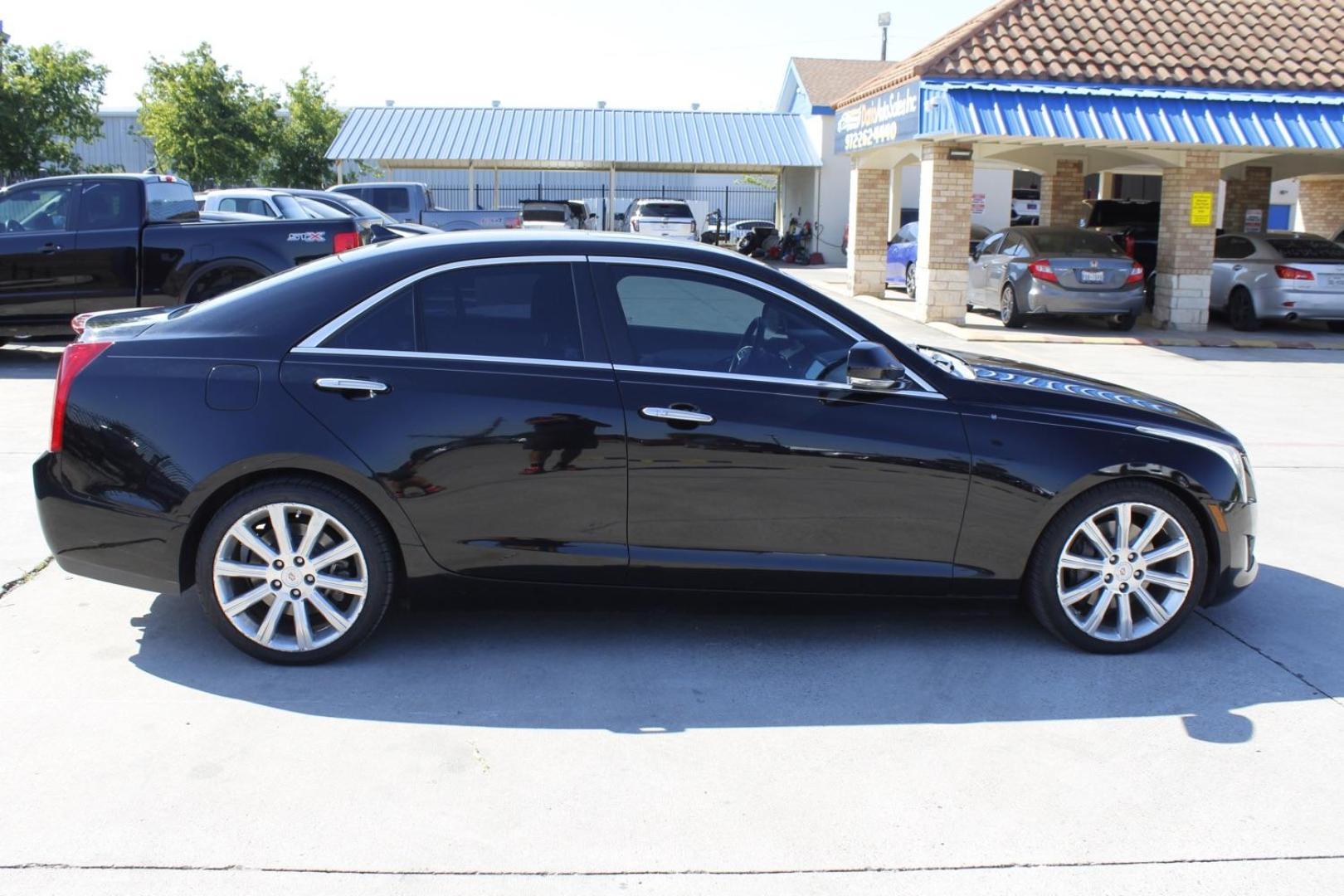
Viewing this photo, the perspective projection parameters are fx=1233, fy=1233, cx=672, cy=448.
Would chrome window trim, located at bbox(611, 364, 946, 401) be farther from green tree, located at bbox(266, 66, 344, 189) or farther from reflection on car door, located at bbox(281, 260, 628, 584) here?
green tree, located at bbox(266, 66, 344, 189)

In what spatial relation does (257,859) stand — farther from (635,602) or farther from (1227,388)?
(1227,388)

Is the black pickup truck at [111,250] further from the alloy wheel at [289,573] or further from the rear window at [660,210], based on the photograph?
the rear window at [660,210]

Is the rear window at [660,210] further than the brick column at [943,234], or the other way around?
the rear window at [660,210]

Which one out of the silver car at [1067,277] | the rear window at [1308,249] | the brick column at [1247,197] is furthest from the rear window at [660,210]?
the rear window at [1308,249]

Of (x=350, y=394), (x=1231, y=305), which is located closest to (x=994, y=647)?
(x=350, y=394)

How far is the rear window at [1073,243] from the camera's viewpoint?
18.0 m

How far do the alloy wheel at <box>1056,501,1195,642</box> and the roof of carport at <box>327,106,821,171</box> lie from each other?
3486 cm

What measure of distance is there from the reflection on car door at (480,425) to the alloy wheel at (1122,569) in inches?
73.1

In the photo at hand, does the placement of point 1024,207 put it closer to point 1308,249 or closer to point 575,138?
point 575,138

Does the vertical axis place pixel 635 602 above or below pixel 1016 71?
below

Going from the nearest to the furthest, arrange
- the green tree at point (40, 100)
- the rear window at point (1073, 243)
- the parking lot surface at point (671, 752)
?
the parking lot surface at point (671, 752) < the rear window at point (1073, 243) < the green tree at point (40, 100)

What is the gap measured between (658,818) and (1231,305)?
60.2 ft

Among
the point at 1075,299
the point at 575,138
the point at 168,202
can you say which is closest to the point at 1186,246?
the point at 1075,299

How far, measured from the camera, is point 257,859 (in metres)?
3.45
